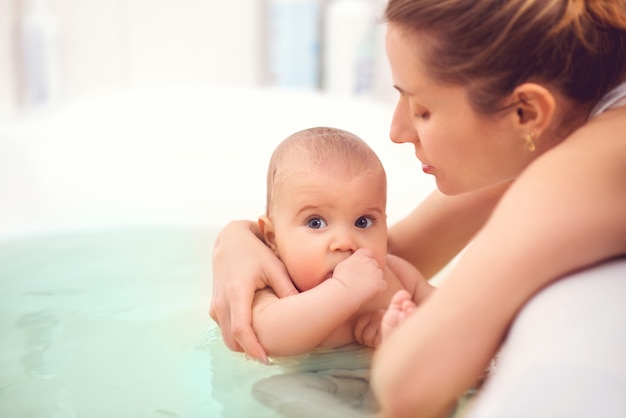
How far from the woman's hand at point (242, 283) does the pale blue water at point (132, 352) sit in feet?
0.16

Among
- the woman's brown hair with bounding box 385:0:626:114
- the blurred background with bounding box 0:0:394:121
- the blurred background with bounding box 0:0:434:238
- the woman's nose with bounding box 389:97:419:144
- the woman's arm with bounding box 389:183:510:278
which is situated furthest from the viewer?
the blurred background with bounding box 0:0:394:121

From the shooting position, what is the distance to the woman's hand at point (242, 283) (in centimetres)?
106

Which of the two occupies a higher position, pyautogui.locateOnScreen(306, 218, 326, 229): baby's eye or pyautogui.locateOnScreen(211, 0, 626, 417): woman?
pyautogui.locateOnScreen(211, 0, 626, 417): woman

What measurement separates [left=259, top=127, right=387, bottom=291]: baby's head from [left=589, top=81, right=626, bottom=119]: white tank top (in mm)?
338

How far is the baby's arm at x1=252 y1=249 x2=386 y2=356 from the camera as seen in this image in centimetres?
103

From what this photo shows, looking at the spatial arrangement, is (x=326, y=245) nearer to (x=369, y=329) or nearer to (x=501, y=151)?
(x=369, y=329)

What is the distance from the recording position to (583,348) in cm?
65

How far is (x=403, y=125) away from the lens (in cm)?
100

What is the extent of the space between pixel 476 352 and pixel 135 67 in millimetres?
2337

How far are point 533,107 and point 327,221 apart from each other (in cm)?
36

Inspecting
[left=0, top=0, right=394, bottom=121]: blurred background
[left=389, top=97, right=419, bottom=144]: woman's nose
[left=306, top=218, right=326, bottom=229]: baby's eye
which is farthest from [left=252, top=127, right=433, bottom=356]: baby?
[left=0, top=0, right=394, bottom=121]: blurred background

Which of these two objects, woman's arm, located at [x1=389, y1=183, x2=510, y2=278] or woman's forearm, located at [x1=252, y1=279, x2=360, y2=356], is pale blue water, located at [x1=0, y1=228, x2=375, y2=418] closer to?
woman's forearm, located at [x1=252, y1=279, x2=360, y2=356]

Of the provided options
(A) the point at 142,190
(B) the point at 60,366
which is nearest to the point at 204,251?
(A) the point at 142,190

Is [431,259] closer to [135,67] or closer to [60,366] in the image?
[60,366]
